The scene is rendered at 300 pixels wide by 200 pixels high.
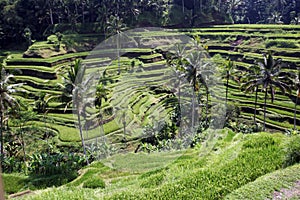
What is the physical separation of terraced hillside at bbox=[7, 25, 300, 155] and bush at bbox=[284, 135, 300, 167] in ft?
30.6

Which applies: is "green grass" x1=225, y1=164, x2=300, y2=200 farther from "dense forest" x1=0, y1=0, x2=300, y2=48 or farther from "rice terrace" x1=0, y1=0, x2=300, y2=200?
"dense forest" x1=0, y1=0, x2=300, y2=48

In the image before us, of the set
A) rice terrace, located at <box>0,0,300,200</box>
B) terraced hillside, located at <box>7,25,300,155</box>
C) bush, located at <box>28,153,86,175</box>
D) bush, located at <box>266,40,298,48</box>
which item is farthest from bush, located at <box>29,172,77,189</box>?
bush, located at <box>266,40,298,48</box>

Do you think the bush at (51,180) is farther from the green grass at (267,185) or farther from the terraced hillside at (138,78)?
the green grass at (267,185)

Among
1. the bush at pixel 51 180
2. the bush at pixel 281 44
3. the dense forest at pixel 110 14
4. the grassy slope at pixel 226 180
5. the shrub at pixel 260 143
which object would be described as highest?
the dense forest at pixel 110 14

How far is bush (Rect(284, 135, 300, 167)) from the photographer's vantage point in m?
5.93

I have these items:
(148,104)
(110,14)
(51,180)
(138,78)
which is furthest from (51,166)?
(110,14)

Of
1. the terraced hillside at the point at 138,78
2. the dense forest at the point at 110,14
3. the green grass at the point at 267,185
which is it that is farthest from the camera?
the dense forest at the point at 110,14

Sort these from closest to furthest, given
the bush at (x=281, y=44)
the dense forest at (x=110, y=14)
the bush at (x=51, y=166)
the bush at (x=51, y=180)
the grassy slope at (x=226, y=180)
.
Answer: the grassy slope at (x=226, y=180), the bush at (x=51, y=180), the bush at (x=51, y=166), the bush at (x=281, y=44), the dense forest at (x=110, y=14)

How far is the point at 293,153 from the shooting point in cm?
596

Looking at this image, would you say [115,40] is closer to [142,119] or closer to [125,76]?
[125,76]

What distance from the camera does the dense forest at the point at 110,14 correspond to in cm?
3522

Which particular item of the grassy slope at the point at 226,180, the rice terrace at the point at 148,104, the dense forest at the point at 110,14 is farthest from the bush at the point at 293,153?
the dense forest at the point at 110,14

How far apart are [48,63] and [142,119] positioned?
43.1 feet

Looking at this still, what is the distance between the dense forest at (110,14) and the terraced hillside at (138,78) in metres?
3.88
